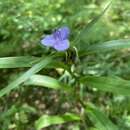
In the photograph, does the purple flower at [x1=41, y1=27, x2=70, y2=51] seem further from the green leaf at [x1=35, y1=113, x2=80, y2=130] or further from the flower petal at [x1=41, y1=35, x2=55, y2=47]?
the green leaf at [x1=35, y1=113, x2=80, y2=130]

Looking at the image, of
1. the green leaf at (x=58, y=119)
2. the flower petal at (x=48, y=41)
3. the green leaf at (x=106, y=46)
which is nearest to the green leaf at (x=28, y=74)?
the flower petal at (x=48, y=41)

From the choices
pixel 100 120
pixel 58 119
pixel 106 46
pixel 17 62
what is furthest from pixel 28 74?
pixel 58 119

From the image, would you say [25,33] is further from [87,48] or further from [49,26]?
[87,48]

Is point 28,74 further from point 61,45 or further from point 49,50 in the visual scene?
point 49,50

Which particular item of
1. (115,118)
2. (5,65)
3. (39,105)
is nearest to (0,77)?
(39,105)

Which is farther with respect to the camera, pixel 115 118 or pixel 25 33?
pixel 25 33

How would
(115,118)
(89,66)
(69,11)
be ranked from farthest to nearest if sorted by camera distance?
(69,11)
(89,66)
(115,118)
